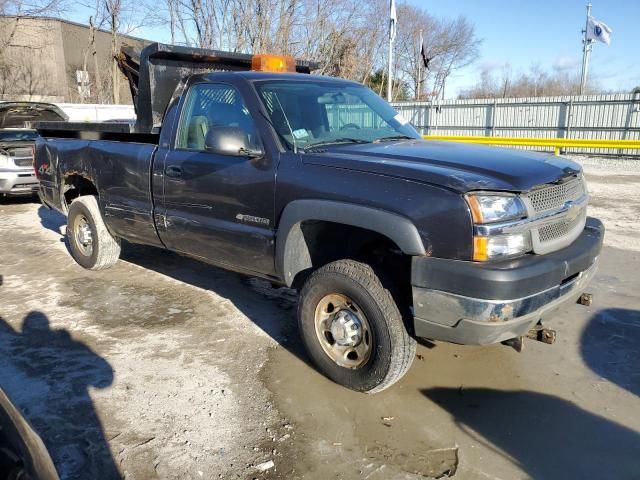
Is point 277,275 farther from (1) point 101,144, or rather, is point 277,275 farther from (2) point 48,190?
(2) point 48,190

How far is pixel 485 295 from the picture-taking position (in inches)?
106

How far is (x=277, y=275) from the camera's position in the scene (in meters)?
3.72

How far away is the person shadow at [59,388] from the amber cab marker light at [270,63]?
2.81 m

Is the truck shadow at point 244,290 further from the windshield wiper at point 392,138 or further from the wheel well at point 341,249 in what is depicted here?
the windshield wiper at point 392,138

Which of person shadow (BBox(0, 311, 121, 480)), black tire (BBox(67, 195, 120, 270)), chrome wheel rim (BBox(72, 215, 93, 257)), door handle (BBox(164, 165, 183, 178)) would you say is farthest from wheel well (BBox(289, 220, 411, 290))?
chrome wheel rim (BBox(72, 215, 93, 257))

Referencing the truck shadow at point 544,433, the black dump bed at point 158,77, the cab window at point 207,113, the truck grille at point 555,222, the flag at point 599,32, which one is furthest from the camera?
the flag at point 599,32

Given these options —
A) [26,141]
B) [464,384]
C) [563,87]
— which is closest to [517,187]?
[464,384]

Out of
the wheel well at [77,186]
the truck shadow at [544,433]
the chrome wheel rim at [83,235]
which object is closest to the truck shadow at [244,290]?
the chrome wheel rim at [83,235]

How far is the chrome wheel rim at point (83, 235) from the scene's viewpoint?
5754mm

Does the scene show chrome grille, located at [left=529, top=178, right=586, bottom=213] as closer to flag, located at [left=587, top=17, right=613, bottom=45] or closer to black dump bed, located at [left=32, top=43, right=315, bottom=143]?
black dump bed, located at [left=32, top=43, right=315, bottom=143]

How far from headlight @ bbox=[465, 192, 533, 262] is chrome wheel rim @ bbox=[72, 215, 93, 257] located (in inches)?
176

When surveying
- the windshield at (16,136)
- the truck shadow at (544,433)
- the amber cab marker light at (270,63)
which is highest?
the amber cab marker light at (270,63)

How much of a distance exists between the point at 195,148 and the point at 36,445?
114 inches

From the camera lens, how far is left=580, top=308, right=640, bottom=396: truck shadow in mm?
3520
